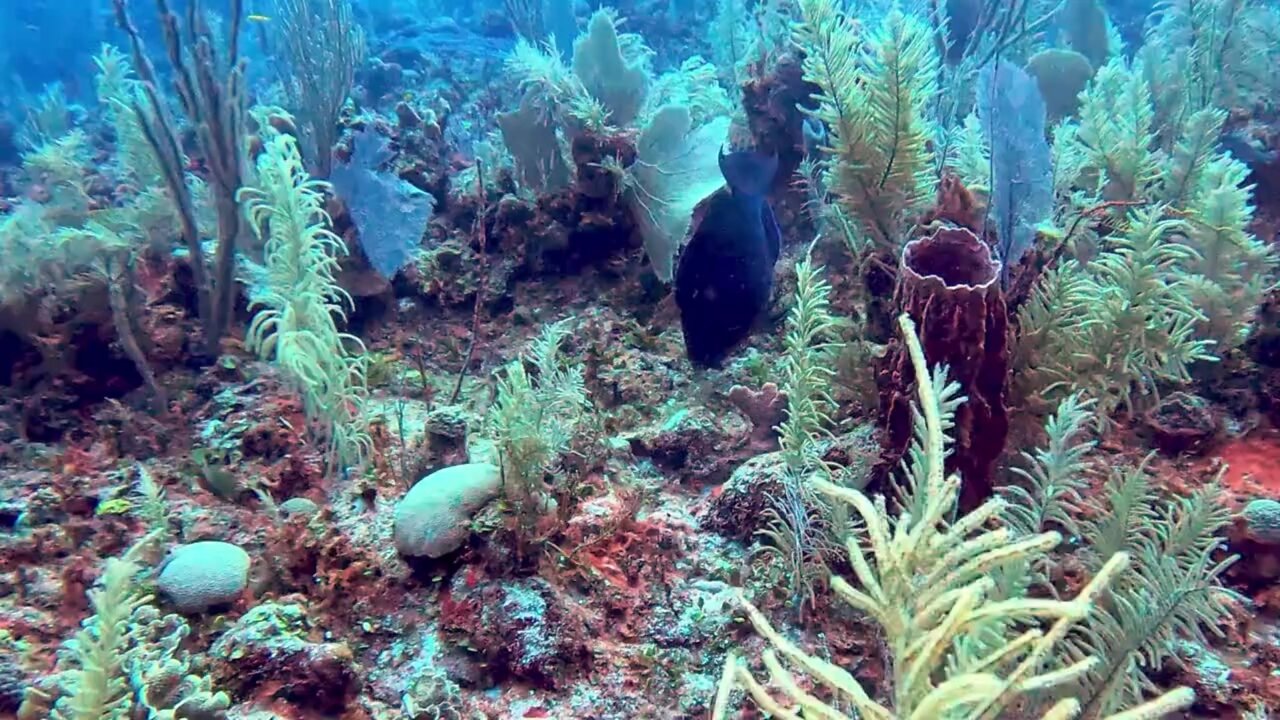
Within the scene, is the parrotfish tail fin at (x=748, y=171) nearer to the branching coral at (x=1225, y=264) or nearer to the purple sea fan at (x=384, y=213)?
the branching coral at (x=1225, y=264)

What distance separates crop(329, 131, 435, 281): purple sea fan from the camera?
499 centimetres

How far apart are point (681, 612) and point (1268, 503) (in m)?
2.37

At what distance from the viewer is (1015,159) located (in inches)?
134

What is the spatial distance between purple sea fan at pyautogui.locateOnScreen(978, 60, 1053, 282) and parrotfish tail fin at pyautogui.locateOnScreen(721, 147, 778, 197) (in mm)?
1138

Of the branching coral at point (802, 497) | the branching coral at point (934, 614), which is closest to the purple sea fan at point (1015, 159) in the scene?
the branching coral at point (802, 497)

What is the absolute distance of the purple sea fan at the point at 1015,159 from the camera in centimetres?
333

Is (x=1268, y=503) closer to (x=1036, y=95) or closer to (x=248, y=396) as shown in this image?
(x=1036, y=95)

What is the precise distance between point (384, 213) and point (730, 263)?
263 centimetres

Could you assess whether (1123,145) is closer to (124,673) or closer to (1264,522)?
(1264,522)

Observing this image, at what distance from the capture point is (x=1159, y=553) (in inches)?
94.3

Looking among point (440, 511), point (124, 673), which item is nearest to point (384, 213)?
point (440, 511)

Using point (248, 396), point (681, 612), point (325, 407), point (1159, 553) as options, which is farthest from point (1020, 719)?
point (248, 396)

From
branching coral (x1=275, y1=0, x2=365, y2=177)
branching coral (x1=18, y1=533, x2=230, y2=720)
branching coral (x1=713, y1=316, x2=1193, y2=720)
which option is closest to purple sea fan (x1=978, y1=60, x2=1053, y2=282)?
branching coral (x1=713, y1=316, x2=1193, y2=720)

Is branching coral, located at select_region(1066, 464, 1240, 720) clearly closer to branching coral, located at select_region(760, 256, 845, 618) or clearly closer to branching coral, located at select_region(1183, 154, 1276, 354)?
branching coral, located at select_region(760, 256, 845, 618)
